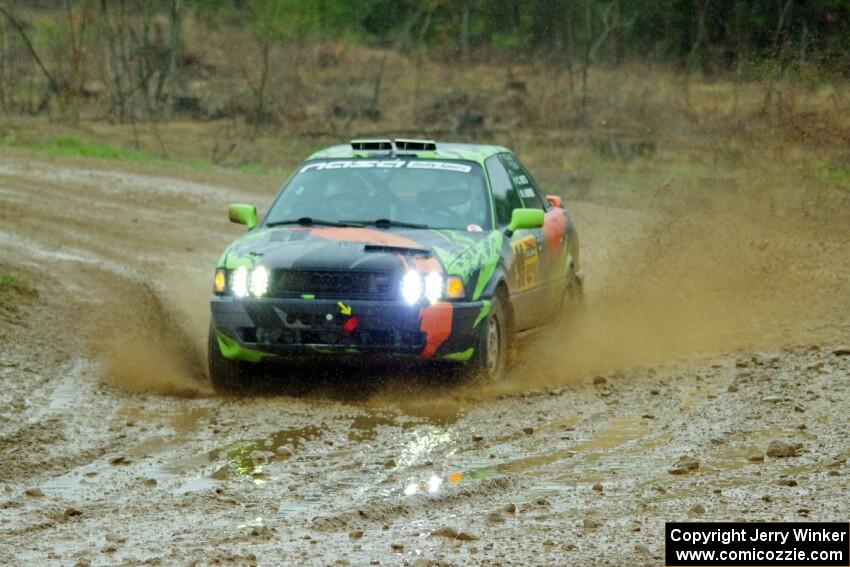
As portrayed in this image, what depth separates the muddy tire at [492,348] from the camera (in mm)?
9586

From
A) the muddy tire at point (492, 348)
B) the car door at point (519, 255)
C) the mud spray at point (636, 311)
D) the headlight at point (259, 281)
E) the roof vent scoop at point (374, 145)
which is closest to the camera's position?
the headlight at point (259, 281)

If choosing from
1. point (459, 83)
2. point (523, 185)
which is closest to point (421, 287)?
point (523, 185)

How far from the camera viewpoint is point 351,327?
9.31 m

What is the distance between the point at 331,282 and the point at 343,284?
0.07 m

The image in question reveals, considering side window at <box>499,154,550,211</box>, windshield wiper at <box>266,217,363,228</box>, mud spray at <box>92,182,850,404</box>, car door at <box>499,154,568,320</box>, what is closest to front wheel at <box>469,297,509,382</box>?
mud spray at <box>92,182,850,404</box>

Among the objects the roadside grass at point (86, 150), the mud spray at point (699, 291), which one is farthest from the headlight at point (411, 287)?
the roadside grass at point (86, 150)

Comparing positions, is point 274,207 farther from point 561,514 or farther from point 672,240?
point 672,240

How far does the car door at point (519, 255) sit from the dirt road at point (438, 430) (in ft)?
1.29

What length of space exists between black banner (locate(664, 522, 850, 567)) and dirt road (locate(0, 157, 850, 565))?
0.38 ft

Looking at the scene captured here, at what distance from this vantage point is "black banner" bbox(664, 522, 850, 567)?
5.26m

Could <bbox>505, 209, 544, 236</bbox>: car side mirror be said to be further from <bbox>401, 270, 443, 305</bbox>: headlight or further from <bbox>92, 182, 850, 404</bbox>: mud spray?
<bbox>401, 270, 443, 305</bbox>: headlight

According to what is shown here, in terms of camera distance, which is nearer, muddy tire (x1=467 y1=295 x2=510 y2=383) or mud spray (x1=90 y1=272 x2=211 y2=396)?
muddy tire (x1=467 y1=295 x2=510 y2=383)

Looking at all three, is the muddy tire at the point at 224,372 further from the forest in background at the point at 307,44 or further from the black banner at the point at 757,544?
the forest in background at the point at 307,44

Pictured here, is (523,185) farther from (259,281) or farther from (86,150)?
(86,150)
